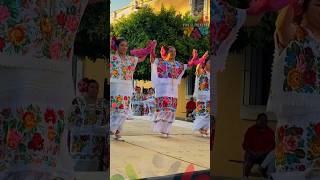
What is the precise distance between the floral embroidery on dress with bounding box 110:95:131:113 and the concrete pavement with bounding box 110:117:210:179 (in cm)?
14

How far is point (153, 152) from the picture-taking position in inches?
191

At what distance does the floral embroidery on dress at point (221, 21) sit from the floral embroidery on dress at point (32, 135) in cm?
105

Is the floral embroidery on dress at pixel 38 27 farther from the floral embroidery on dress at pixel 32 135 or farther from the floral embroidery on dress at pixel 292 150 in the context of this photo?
the floral embroidery on dress at pixel 292 150

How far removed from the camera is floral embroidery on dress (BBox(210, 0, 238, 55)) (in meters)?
2.64

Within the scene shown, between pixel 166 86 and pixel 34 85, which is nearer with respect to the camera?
pixel 34 85


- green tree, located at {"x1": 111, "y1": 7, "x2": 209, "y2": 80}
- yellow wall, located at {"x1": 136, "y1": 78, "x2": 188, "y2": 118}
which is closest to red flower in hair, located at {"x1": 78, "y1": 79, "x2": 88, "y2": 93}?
green tree, located at {"x1": 111, "y1": 7, "x2": 209, "y2": 80}

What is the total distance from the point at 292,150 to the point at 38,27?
149cm

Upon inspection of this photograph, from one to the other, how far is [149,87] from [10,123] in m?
4.92

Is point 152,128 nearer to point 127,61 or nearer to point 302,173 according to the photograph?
point 127,61

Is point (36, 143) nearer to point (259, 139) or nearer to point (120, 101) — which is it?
point (259, 139)

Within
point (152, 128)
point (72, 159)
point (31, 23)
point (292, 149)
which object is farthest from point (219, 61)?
point (152, 128)

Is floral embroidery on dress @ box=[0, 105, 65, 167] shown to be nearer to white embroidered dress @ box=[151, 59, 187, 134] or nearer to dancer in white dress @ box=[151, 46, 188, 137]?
dancer in white dress @ box=[151, 46, 188, 137]

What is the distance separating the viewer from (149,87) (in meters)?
6.71

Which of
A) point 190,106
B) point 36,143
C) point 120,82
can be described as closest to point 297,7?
point 36,143
